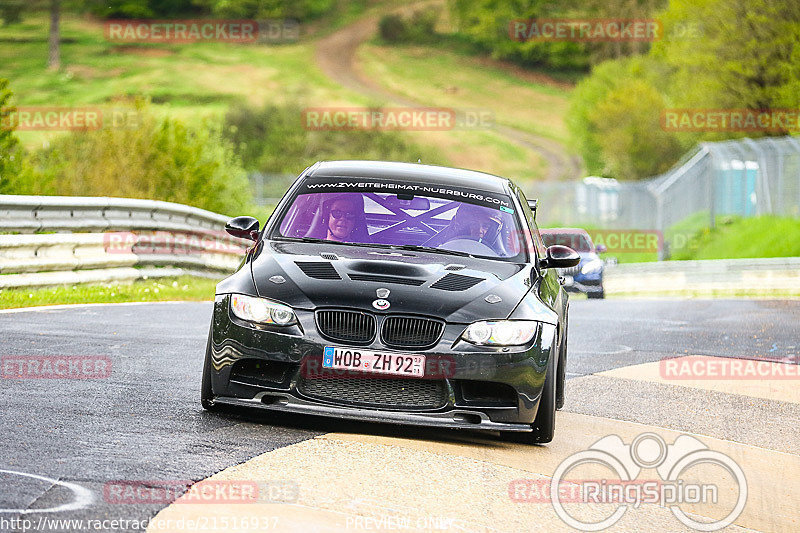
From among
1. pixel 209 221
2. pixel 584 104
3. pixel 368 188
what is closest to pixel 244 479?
pixel 368 188

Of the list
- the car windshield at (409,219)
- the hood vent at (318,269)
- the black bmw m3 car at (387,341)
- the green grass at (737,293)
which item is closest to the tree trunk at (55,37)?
the green grass at (737,293)

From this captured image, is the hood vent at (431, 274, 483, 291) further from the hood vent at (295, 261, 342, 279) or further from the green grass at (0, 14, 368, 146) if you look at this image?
the green grass at (0, 14, 368, 146)

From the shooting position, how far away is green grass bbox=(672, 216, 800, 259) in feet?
112

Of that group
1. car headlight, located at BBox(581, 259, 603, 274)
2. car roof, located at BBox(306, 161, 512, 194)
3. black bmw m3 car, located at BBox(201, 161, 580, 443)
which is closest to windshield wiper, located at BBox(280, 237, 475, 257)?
black bmw m3 car, located at BBox(201, 161, 580, 443)

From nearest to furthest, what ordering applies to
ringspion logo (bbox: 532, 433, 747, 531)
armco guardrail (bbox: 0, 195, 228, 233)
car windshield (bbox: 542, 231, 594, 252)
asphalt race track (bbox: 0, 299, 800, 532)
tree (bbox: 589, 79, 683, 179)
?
asphalt race track (bbox: 0, 299, 800, 532) → ringspion logo (bbox: 532, 433, 747, 531) → armco guardrail (bbox: 0, 195, 228, 233) → car windshield (bbox: 542, 231, 594, 252) → tree (bbox: 589, 79, 683, 179)

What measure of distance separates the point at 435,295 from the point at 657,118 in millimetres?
Result: 70256

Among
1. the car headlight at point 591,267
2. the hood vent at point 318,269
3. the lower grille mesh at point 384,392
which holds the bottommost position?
the car headlight at point 591,267

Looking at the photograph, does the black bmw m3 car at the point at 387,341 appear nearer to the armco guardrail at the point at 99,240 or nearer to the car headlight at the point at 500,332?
the car headlight at the point at 500,332

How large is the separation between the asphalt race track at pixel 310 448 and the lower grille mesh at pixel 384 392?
22 cm

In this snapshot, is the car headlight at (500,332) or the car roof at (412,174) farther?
the car roof at (412,174)

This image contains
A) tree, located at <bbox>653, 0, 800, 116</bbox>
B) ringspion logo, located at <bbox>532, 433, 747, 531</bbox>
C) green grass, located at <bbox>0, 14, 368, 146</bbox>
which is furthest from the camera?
green grass, located at <bbox>0, 14, 368, 146</bbox>

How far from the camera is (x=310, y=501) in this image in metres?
5.96

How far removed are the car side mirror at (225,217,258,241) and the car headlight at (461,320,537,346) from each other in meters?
2.05

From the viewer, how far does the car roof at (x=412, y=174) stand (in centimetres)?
934
